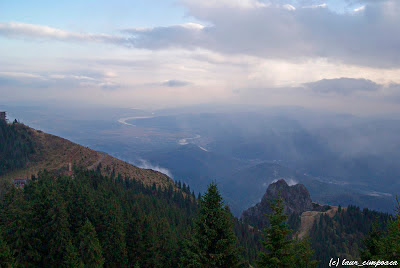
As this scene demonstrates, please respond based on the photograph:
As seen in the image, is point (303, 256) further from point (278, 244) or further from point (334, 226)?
point (334, 226)

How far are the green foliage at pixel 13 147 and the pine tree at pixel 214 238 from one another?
10092 centimetres

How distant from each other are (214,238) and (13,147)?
364 ft

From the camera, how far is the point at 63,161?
10088 centimetres

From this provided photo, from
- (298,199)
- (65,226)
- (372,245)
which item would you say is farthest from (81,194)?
(298,199)

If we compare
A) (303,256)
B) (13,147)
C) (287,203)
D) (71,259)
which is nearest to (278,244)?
(303,256)

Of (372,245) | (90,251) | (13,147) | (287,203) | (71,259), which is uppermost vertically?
(13,147)

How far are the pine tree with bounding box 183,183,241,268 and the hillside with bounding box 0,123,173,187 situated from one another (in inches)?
3400

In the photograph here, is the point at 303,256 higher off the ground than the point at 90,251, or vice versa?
the point at 303,256

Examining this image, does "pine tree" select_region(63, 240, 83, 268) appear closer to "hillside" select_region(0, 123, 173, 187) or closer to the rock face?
"hillside" select_region(0, 123, 173, 187)

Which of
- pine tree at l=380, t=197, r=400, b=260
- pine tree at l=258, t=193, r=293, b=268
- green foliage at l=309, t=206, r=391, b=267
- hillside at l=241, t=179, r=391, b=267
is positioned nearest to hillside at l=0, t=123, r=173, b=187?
hillside at l=241, t=179, r=391, b=267

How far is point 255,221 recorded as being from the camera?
148 m

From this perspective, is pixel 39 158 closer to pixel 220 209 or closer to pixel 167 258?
pixel 167 258

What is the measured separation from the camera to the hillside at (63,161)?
95.7 m

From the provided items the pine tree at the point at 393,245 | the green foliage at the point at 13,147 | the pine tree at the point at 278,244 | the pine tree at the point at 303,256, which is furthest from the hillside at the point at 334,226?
the green foliage at the point at 13,147
